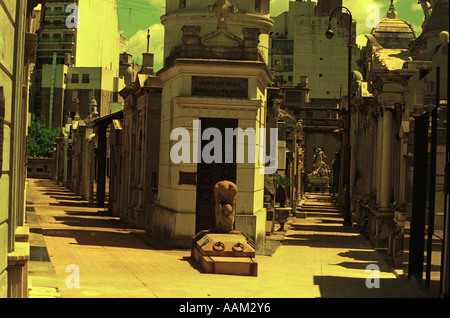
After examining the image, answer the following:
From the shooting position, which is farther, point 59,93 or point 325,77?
point 59,93

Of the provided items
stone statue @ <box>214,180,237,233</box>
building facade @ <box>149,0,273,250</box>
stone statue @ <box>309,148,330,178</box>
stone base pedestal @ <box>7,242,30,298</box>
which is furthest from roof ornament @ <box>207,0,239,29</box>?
stone statue @ <box>309,148,330,178</box>

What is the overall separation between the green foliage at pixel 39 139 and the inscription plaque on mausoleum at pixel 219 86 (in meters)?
82.7

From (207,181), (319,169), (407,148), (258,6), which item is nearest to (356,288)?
(407,148)

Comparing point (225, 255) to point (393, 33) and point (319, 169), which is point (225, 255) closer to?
point (393, 33)

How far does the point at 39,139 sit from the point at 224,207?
87696mm

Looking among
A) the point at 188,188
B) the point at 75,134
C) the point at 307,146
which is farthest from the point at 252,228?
the point at 307,146

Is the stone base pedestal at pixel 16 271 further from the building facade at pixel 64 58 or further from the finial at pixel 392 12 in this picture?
the building facade at pixel 64 58

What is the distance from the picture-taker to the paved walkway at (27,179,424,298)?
13.3 metres

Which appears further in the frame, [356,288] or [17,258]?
[356,288]

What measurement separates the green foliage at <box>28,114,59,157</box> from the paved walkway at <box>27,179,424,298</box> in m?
75.7

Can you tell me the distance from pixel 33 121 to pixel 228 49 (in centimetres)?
8695

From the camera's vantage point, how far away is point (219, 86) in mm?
20797

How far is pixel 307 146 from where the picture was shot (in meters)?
89.2
